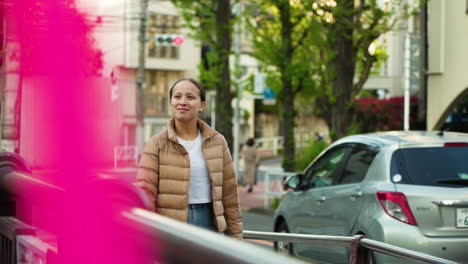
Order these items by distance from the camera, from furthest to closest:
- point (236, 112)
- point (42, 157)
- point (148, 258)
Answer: point (236, 112)
point (42, 157)
point (148, 258)

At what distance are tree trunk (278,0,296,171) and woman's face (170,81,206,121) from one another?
17.8m

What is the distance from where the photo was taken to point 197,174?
15.2ft

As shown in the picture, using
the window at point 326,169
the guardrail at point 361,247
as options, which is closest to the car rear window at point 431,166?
the window at point 326,169

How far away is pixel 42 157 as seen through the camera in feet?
5.69

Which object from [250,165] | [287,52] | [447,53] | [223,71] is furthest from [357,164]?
[250,165]

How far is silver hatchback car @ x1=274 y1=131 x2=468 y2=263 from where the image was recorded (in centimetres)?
727

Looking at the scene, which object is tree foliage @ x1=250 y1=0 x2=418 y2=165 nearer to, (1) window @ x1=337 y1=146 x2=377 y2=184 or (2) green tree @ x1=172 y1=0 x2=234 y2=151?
(2) green tree @ x1=172 y1=0 x2=234 y2=151

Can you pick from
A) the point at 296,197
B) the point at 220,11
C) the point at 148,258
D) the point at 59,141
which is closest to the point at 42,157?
the point at 59,141

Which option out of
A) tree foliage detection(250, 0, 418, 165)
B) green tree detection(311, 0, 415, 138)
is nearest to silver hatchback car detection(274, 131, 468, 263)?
tree foliage detection(250, 0, 418, 165)

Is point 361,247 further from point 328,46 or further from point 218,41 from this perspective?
point 218,41

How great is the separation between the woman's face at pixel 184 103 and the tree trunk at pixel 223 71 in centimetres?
2010

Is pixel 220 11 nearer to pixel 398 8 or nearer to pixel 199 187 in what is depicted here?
pixel 398 8

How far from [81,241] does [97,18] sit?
0.43 m

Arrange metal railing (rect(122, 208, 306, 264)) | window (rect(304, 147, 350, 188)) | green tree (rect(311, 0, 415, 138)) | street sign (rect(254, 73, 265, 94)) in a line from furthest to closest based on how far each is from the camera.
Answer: street sign (rect(254, 73, 265, 94)) < green tree (rect(311, 0, 415, 138)) < window (rect(304, 147, 350, 188)) < metal railing (rect(122, 208, 306, 264))
